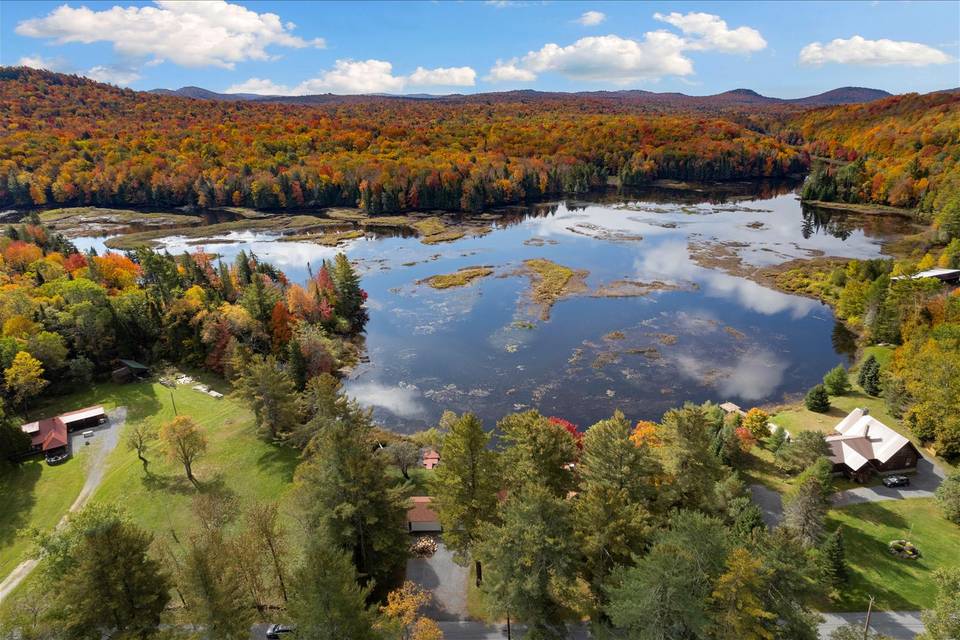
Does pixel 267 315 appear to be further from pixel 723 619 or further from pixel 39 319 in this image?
pixel 723 619

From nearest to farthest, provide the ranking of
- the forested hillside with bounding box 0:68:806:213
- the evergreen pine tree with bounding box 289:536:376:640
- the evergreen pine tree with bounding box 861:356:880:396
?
the evergreen pine tree with bounding box 289:536:376:640 < the evergreen pine tree with bounding box 861:356:880:396 < the forested hillside with bounding box 0:68:806:213

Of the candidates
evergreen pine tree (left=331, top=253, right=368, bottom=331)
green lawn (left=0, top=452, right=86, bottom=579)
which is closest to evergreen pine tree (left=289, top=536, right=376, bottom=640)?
green lawn (left=0, top=452, right=86, bottom=579)

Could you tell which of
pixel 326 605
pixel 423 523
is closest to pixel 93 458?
pixel 423 523

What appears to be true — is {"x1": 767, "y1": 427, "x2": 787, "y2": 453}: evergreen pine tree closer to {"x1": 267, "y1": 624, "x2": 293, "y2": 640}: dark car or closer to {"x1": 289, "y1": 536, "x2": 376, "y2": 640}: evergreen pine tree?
{"x1": 289, "y1": 536, "x2": 376, "y2": 640}: evergreen pine tree

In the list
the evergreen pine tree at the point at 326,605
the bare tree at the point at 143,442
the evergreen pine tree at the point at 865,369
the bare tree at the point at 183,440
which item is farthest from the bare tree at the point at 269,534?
the evergreen pine tree at the point at 865,369

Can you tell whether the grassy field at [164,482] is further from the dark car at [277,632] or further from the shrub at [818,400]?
the shrub at [818,400]
